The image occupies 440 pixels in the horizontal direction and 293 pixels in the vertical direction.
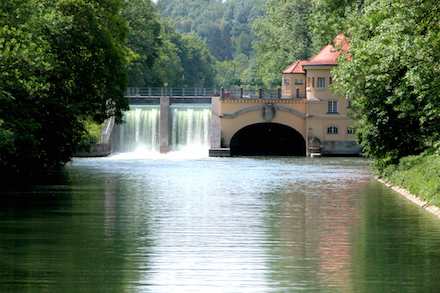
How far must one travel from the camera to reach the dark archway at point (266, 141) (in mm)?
86688

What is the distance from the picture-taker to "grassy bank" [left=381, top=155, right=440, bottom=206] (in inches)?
1451

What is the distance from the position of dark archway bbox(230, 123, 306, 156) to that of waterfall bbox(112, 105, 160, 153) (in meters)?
4.96

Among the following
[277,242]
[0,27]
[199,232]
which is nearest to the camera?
[277,242]

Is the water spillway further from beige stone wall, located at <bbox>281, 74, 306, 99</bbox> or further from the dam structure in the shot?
beige stone wall, located at <bbox>281, 74, 306, 99</bbox>

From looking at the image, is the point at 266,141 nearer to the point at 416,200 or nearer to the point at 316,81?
the point at 316,81

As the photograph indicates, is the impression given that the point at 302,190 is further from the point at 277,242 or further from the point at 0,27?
the point at 277,242

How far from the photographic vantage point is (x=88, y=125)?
76062 mm

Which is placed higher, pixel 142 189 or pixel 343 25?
pixel 343 25

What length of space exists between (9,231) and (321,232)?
6745 mm

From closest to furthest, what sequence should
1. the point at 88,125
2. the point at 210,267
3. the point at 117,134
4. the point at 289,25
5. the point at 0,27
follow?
the point at 210,267 → the point at 0,27 → the point at 88,125 → the point at 117,134 → the point at 289,25

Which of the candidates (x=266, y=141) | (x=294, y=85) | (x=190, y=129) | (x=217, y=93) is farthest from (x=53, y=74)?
(x=217, y=93)

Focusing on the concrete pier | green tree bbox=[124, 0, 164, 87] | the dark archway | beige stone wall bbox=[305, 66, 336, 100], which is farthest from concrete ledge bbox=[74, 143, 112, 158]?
green tree bbox=[124, 0, 164, 87]

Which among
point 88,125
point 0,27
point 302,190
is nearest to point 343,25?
point 302,190

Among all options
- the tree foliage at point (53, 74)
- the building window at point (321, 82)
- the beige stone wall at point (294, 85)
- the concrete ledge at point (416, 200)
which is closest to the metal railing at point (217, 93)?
the beige stone wall at point (294, 85)
